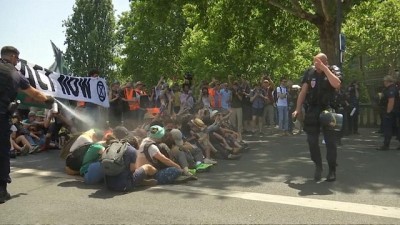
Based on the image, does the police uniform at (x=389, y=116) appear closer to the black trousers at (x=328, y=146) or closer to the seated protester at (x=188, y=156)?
the black trousers at (x=328, y=146)

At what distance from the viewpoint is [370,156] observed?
30.4 feet

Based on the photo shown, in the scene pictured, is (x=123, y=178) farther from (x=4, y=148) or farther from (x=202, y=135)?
(x=202, y=135)

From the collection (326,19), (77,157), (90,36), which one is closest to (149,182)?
(77,157)

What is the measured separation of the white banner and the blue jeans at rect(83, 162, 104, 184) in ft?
12.1

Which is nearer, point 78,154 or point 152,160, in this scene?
point 152,160

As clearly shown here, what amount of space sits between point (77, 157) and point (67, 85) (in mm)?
3432

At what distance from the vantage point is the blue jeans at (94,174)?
6.68 m

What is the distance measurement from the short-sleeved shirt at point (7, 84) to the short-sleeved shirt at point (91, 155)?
5.42ft

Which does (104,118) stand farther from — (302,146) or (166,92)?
(302,146)

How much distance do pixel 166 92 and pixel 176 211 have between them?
28.4 feet

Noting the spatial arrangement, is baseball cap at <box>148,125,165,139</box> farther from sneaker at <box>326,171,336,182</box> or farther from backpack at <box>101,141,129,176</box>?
sneaker at <box>326,171,336,182</box>

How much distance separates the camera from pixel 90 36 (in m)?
60.2

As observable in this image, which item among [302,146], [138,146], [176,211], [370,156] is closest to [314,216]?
[176,211]

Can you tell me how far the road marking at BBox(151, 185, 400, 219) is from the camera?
16.7ft
